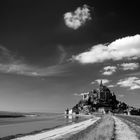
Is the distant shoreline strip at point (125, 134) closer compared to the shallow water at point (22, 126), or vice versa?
the distant shoreline strip at point (125, 134)

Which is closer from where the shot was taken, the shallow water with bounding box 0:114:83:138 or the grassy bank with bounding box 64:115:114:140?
the grassy bank with bounding box 64:115:114:140

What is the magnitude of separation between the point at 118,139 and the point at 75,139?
5.79 meters

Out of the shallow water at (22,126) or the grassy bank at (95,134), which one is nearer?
the grassy bank at (95,134)

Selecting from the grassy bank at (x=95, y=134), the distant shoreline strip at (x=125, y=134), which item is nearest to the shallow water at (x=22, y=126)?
the grassy bank at (x=95, y=134)

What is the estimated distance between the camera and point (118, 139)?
32.0 metres

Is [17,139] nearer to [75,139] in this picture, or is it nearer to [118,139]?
[75,139]

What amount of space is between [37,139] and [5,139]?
4778mm

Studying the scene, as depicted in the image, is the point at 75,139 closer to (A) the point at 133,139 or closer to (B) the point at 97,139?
(B) the point at 97,139

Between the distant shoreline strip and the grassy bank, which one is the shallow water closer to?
the grassy bank

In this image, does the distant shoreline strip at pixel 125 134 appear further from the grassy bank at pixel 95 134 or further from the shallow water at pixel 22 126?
the shallow water at pixel 22 126

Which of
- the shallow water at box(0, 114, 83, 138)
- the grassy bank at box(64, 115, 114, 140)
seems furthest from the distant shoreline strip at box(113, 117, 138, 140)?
the shallow water at box(0, 114, 83, 138)

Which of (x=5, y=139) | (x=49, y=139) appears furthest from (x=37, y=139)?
(x=5, y=139)

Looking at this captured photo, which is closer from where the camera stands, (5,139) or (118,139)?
(118,139)

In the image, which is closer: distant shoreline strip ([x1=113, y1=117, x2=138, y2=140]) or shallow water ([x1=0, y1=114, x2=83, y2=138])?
distant shoreline strip ([x1=113, y1=117, x2=138, y2=140])
